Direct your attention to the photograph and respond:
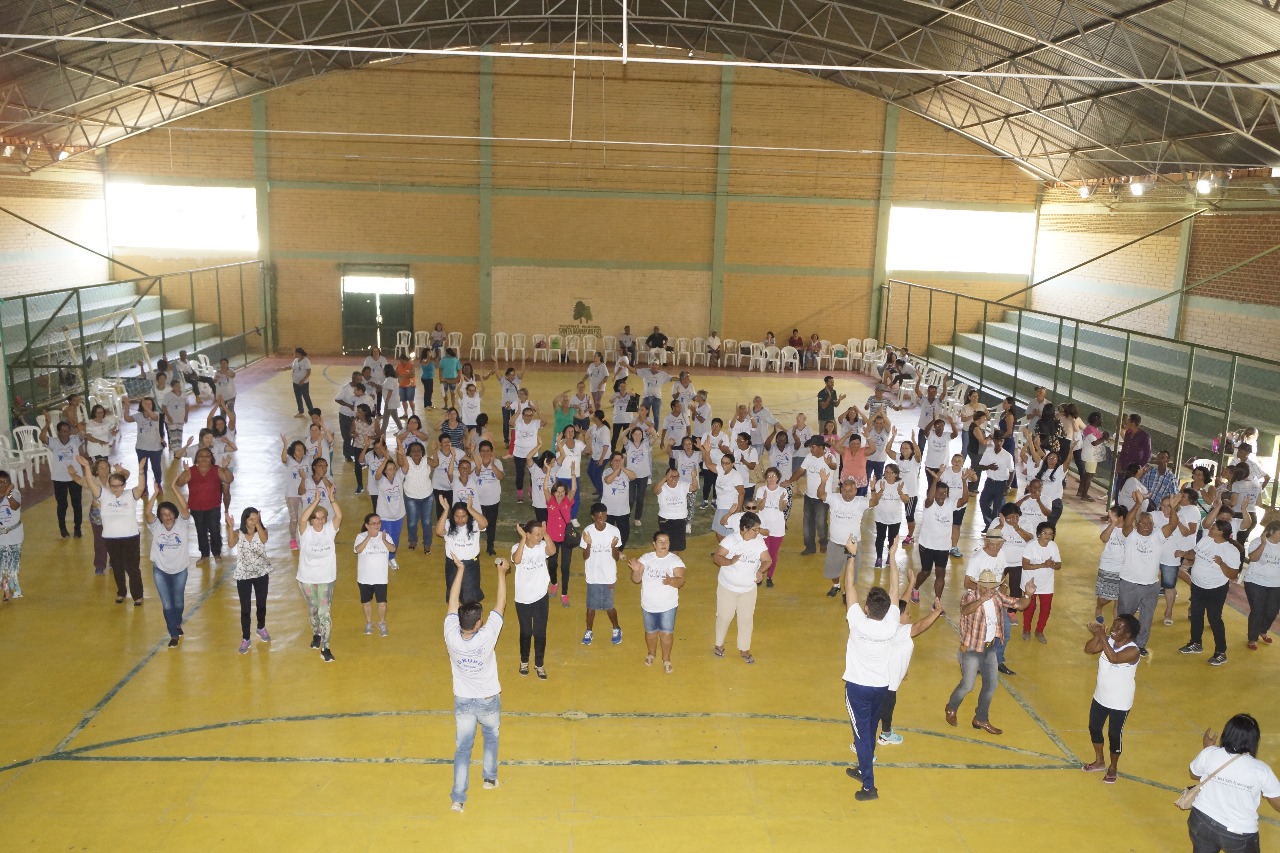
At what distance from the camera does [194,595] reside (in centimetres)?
1053

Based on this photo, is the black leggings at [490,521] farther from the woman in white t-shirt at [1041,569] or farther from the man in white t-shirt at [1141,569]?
the man in white t-shirt at [1141,569]

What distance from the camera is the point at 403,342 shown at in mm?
27891

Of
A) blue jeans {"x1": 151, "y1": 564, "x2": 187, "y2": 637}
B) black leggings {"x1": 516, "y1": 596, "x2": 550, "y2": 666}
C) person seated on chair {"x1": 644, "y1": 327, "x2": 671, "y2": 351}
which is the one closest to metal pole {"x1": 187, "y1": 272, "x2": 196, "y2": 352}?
person seated on chair {"x1": 644, "y1": 327, "x2": 671, "y2": 351}

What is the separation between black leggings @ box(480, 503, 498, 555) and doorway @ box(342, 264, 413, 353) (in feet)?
55.6

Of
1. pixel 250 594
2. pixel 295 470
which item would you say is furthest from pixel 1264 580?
pixel 295 470

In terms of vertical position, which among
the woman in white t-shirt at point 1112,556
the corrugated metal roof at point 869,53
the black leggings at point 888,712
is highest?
the corrugated metal roof at point 869,53

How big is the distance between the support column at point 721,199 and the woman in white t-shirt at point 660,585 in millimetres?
19749

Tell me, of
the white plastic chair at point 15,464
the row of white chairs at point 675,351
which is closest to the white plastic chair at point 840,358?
the row of white chairs at point 675,351

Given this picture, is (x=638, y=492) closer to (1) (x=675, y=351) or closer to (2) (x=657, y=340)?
(2) (x=657, y=340)

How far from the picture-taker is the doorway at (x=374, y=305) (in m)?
27.8

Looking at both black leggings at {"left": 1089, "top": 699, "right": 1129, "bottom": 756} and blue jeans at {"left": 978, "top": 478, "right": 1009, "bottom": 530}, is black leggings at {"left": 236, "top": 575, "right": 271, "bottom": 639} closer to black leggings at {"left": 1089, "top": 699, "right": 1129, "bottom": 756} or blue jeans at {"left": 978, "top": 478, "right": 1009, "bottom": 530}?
black leggings at {"left": 1089, "top": 699, "right": 1129, "bottom": 756}

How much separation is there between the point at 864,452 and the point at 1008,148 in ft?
60.5

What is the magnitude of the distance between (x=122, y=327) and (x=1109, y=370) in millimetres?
22963

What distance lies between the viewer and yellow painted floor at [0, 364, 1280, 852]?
6609 millimetres
